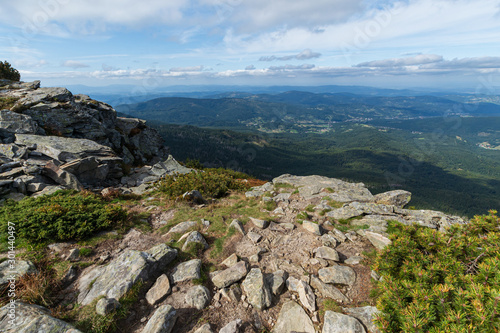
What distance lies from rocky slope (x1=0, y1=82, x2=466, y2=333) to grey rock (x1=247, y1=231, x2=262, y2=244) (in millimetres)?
90

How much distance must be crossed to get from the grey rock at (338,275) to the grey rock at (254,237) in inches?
132

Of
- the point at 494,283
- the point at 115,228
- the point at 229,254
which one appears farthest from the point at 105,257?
the point at 494,283

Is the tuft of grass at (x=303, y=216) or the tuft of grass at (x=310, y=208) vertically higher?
the tuft of grass at (x=303, y=216)

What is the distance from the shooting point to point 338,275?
25.5 feet

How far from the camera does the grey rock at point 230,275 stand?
7494 millimetres

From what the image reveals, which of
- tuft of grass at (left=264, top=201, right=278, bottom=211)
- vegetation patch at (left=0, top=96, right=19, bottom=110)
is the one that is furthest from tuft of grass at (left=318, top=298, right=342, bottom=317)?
vegetation patch at (left=0, top=96, right=19, bottom=110)

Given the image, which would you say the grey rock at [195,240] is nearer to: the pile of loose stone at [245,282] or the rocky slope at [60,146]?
the pile of loose stone at [245,282]

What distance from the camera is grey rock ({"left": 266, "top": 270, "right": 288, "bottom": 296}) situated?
7.27 metres

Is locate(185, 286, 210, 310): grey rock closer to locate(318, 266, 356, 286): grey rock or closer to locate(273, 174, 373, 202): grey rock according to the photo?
locate(318, 266, 356, 286): grey rock

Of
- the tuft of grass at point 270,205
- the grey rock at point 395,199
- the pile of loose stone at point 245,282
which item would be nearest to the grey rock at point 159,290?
the pile of loose stone at point 245,282

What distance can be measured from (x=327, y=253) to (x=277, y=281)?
9.43 ft

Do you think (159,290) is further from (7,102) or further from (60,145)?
(7,102)

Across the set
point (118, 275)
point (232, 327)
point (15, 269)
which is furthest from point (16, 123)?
→ point (232, 327)

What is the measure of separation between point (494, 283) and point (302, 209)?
1027 centimetres
